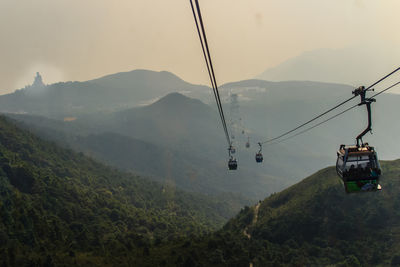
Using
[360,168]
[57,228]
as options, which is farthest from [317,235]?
[360,168]

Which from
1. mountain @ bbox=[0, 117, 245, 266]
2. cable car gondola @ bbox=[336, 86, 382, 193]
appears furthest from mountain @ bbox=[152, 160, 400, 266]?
cable car gondola @ bbox=[336, 86, 382, 193]

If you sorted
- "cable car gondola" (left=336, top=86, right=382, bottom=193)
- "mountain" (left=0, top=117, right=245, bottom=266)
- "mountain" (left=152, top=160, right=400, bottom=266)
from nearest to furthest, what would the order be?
"cable car gondola" (left=336, top=86, right=382, bottom=193) < "mountain" (left=0, top=117, right=245, bottom=266) < "mountain" (left=152, top=160, right=400, bottom=266)

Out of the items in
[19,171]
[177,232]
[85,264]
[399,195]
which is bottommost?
[177,232]

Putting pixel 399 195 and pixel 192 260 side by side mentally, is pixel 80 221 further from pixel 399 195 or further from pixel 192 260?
pixel 399 195

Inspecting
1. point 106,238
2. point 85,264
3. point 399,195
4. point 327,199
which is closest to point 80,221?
point 106,238

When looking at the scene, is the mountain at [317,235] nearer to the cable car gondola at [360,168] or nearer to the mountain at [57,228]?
the mountain at [57,228]

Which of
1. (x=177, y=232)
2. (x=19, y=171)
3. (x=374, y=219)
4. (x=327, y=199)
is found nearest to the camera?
(x=374, y=219)

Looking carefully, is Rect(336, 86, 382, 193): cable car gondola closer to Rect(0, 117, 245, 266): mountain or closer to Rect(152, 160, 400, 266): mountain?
Rect(152, 160, 400, 266): mountain

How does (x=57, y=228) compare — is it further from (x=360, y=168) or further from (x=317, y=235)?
(x=360, y=168)

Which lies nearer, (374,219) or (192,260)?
(192,260)
